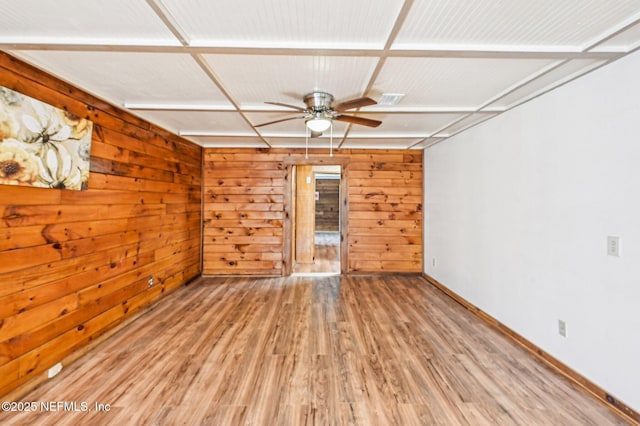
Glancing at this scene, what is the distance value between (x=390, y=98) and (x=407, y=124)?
0.96m

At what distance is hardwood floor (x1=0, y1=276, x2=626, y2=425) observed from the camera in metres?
1.66

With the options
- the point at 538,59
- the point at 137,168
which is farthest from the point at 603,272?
the point at 137,168

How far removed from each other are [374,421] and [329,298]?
2.08 meters

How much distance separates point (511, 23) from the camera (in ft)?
4.79

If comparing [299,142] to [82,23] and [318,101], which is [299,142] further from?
[82,23]

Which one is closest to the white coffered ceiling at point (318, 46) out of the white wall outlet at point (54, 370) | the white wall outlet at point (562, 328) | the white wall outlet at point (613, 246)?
the white wall outlet at point (613, 246)

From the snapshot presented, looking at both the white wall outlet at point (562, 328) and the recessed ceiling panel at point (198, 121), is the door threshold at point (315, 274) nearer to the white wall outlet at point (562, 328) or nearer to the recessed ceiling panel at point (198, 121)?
the recessed ceiling panel at point (198, 121)

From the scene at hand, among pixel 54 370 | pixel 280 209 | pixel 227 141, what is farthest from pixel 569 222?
pixel 227 141

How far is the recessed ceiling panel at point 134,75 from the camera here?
5.93ft

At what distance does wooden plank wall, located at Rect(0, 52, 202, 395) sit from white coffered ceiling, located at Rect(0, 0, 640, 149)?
1.06 feet

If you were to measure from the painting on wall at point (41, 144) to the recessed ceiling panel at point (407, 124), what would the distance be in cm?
260

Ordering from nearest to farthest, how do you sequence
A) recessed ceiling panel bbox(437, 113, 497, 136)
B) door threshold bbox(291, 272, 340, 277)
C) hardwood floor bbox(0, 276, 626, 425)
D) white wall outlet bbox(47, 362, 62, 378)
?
hardwood floor bbox(0, 276, 626, 425) < white wall outlet bbox(47, 362, 62, 378) < recessed ceiling panel bbox(437, 113, 497, 136) < door threshold bbox(291, 272, 340, 277)

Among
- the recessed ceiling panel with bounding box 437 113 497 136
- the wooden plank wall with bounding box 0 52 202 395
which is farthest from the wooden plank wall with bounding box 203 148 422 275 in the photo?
the recessed ceiling panel with bounding box 437 113 497 136

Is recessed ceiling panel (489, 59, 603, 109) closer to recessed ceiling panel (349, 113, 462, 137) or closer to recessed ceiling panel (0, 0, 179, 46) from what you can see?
recessed ceiling panel (349, 113, 462, 137)
